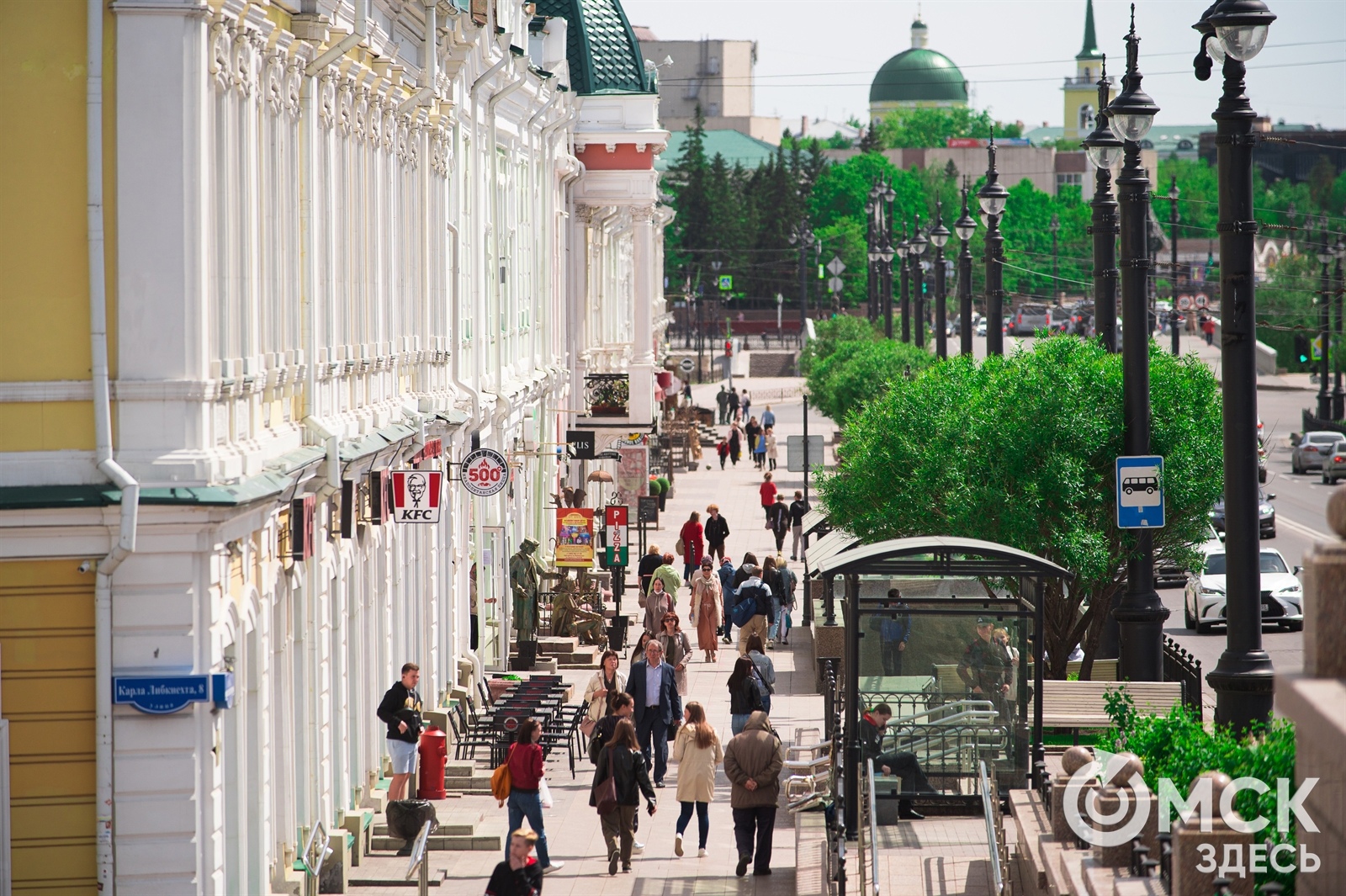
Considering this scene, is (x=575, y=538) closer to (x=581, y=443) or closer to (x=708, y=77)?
(x=581, y=443)

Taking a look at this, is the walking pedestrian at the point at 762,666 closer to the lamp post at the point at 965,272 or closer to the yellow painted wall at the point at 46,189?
the yellow painted wall at the point at 46,189

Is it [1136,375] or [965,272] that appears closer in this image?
[1136,375]

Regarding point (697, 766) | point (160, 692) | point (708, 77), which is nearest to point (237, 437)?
point (160, 692)

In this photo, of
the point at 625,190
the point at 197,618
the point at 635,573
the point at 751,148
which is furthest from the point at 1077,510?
the point at 751,148

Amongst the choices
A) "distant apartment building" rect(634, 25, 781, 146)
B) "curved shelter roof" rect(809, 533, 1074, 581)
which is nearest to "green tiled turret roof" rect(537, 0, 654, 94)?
"curved shelter roof" rect(809, 533, 1074, 581)

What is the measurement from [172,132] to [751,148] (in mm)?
166996

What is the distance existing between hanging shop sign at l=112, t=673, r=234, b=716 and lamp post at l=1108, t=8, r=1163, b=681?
871 centimetres

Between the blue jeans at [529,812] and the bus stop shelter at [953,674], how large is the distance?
2.44m

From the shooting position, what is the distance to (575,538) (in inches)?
1209

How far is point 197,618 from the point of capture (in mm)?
11953

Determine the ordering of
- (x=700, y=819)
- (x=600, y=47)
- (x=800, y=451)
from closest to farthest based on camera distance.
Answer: (x=700, y=819) → (x=800, y=451) → (x=600, y=47)

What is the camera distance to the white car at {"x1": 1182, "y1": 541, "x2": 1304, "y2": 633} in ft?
103

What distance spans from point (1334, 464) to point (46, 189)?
56487mm

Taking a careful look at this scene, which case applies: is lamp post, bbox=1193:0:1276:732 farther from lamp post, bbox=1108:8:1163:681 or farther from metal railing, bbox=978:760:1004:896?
lamp post, bbox=1108:8:1163:681
